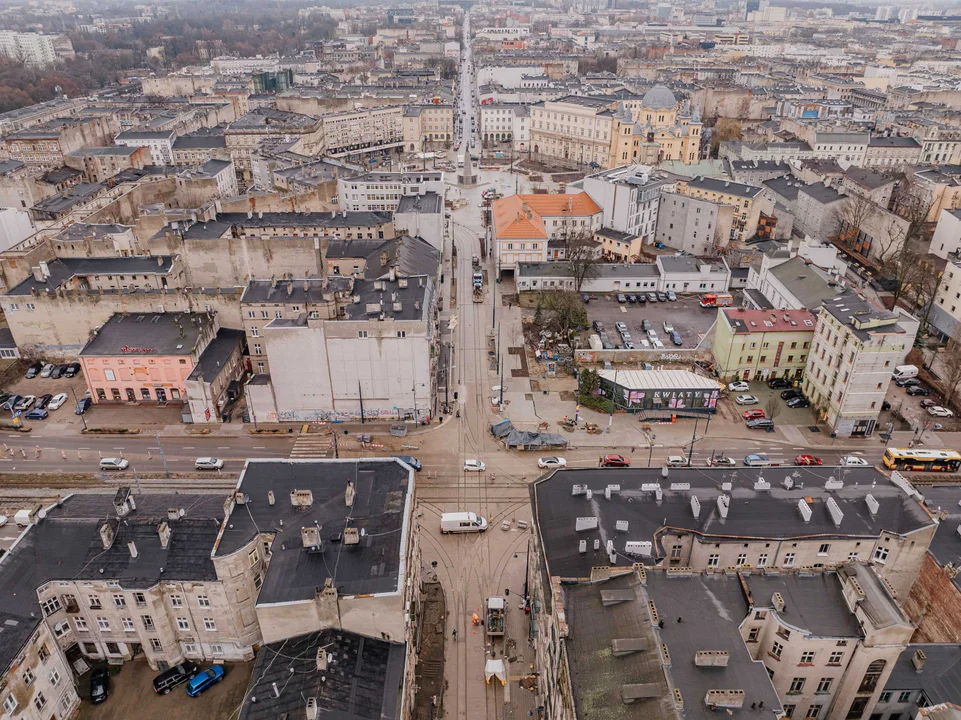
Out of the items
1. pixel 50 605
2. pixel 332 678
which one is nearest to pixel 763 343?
pixel 332 678

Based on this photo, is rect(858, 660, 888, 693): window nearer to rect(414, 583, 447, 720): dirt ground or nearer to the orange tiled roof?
rect(414, 583, 447, 720): dirt ground

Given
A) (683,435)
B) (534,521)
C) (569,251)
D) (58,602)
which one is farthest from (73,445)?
(569,251)

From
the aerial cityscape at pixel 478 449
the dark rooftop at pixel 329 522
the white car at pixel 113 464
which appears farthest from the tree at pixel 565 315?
the white car at pixel 113 464

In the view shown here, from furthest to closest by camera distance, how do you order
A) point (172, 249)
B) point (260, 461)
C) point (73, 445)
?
point (172, 249)
point (73, 445)
point (260, 461)

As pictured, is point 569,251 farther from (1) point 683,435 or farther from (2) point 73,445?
(2) point 73,445

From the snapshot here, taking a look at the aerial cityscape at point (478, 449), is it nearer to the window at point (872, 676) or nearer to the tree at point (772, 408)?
the window at point (872, 676)

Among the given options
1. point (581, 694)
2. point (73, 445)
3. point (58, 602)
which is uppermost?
point (581, 694)
